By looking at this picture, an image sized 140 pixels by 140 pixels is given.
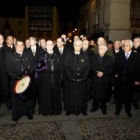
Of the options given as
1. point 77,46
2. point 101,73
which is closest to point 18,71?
point 77,46

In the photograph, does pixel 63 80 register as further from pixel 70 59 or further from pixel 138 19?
pixel 138 19

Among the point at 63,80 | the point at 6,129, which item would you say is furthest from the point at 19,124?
the point at 63,80

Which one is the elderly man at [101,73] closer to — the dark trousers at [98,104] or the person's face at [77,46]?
the dark trousers at [98,104]

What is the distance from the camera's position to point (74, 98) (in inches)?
262

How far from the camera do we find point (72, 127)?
585 centimetres

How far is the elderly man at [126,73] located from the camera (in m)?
6.59

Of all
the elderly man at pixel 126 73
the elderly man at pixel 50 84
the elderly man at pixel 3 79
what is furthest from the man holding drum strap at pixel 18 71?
the elderly man at pixel 126 73

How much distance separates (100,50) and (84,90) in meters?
1.22

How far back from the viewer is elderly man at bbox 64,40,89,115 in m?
6.50

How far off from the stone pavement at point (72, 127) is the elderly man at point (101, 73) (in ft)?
1.95

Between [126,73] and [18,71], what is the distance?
9.65 ft

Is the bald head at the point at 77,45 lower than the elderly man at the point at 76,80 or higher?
higher

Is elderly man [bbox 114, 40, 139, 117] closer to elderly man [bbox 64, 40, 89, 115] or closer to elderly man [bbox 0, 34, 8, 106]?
elderly man [bbox 64, 40, 89, 115]

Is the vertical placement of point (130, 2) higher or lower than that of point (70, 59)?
higher
